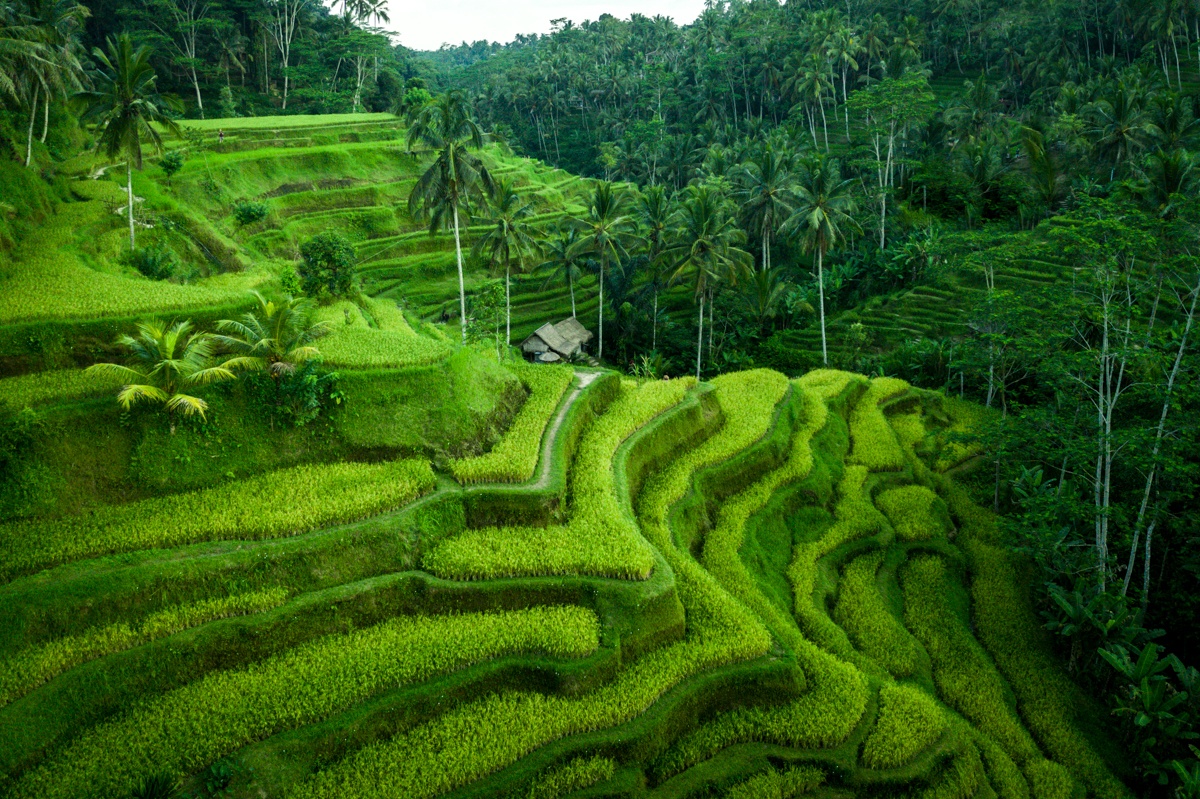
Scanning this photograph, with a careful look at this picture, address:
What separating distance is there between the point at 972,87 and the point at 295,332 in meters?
55.3

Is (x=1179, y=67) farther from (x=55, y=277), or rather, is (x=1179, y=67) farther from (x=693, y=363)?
(x=55, y=277)

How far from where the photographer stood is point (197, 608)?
1137 centimetres

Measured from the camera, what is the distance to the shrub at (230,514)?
1169cm

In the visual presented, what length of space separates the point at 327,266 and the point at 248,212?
45.6 ft

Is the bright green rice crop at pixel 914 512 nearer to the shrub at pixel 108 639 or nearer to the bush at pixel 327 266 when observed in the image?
the shrub at pixel 108 639

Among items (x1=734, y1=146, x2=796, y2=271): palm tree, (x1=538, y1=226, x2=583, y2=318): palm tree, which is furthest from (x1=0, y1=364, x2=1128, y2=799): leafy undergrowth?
(x1=734, y1=146, x2=796, y2=271): palm tree

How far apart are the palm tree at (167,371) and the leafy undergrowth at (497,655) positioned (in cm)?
188

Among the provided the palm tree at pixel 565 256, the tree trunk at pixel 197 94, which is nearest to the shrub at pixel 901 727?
the palm tree at pixel 565 256

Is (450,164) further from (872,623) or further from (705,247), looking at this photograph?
(872,623)

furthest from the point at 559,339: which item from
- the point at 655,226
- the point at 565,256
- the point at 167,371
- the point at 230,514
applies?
the point at 230,514

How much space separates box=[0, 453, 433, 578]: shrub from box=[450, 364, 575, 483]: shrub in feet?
3.71

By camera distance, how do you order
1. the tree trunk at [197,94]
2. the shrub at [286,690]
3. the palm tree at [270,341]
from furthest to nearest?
the tree trunk at [197,94]
the palm tree at [270,341]
the shrub at [286,690]

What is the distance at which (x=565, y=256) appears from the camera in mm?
39031

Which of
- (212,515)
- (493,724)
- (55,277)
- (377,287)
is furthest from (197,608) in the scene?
(377,287)
